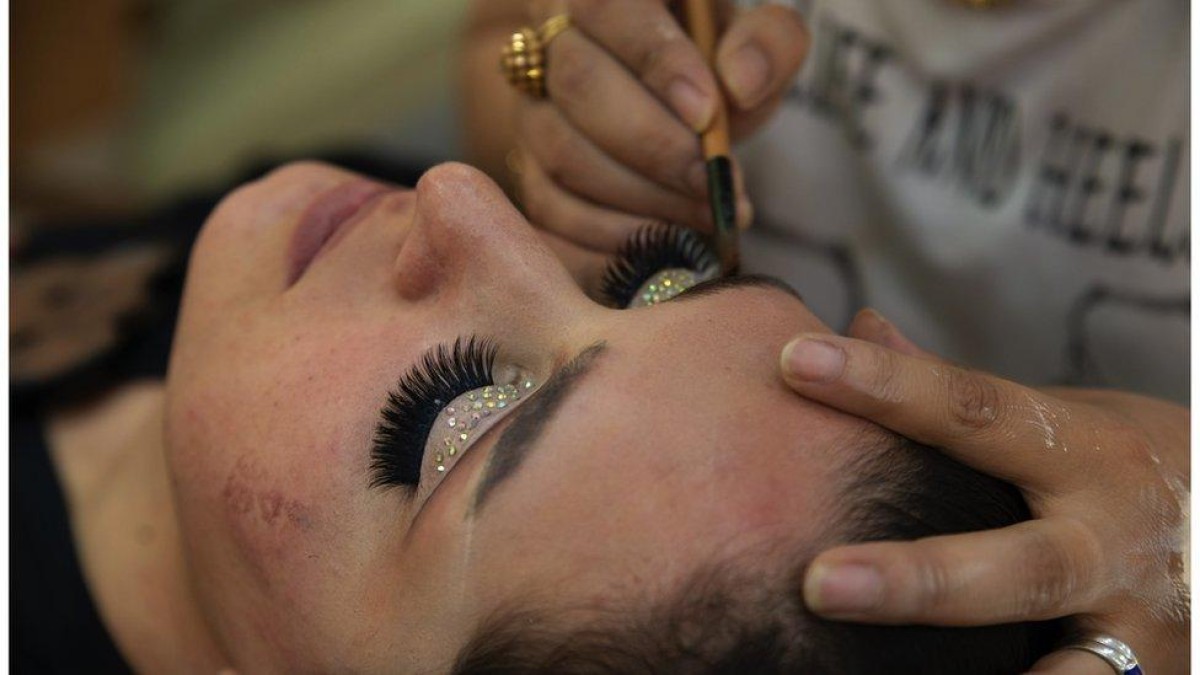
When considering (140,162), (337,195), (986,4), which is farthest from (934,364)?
(140,162)

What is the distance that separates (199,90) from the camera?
168 cm

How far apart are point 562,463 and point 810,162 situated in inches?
28.4

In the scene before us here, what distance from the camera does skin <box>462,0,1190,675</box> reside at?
578mm

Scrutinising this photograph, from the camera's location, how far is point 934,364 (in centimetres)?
61

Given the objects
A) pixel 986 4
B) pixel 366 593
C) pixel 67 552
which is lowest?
pixel 67 552

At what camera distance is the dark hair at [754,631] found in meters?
0.57

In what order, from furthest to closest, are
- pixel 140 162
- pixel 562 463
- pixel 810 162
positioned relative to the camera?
pixel 140 162
pixel 810 162
pixel 562 463

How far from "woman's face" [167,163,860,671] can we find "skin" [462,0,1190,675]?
0.16 ft

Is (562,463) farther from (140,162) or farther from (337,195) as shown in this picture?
(140,162)

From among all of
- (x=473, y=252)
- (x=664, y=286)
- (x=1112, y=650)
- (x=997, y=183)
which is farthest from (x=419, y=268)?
(x=997, y=183)

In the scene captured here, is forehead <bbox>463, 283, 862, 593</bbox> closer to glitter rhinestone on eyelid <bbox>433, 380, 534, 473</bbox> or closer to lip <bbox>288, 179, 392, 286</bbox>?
glitter rhinestone on eyelid <bbox>433, 380, 534, 473</bbox>

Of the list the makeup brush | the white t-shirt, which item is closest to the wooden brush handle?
the makeup brush

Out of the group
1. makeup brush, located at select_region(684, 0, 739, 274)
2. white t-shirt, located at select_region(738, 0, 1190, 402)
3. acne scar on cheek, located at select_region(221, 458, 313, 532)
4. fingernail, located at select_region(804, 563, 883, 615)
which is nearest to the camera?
fingernail, located at select_region(804, 563, 883, 615)

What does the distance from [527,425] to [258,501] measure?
0.61ft
